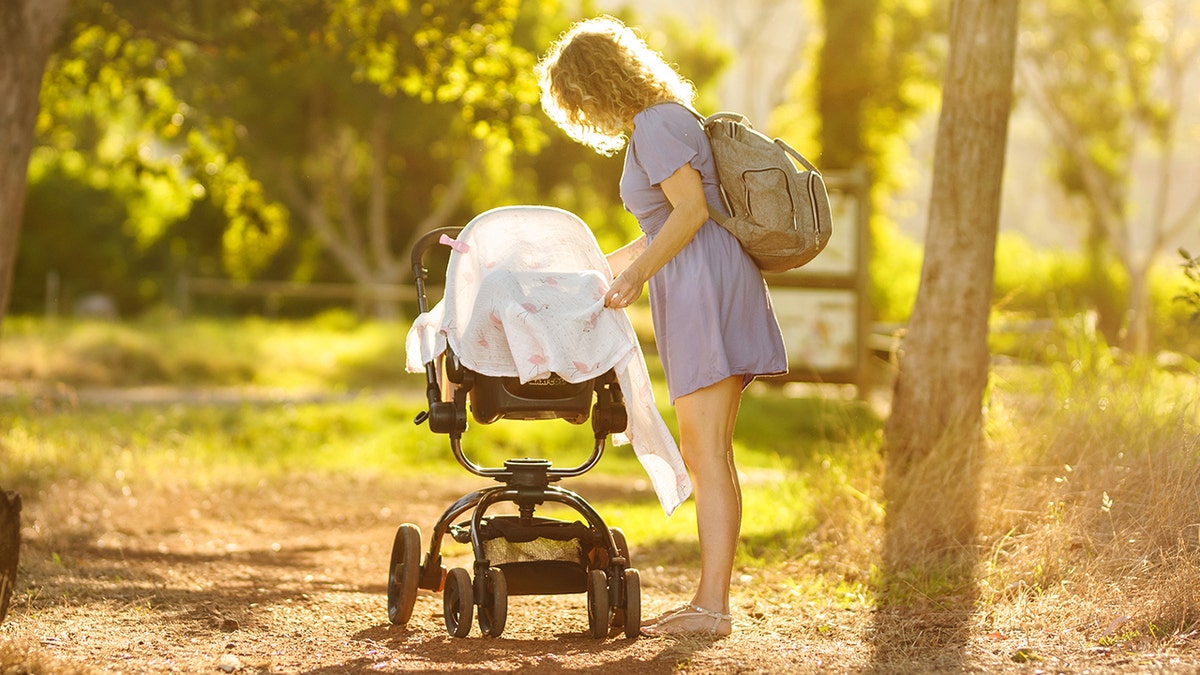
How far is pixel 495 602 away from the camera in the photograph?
4.82 m

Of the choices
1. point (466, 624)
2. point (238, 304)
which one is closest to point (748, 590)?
point (466, 624)

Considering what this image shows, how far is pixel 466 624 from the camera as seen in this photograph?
488 cm

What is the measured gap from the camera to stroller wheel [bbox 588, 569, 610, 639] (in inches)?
190

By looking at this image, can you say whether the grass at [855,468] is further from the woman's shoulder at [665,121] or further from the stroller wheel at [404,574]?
the woman's shoulder at [665,121]

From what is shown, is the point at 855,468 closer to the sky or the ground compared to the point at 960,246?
closer to the ground

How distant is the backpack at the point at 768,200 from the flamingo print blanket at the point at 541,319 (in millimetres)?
512

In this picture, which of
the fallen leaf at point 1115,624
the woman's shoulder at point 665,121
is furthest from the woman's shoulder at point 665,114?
the fallen leaf at point 1115,624

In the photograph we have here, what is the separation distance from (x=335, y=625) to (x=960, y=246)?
143 inches

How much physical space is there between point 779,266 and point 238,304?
24.8 metres

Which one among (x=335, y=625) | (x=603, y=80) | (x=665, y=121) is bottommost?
(x=335, y=625)

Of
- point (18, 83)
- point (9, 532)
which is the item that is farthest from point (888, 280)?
point (9, 532)

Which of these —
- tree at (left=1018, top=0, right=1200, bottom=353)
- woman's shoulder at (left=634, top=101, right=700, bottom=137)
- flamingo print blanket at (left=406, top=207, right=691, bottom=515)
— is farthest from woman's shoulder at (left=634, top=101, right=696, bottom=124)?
tree at (left=1018, top=0, right=1200, bottom=353)

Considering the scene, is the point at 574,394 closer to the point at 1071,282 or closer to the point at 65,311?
the point at 65,311

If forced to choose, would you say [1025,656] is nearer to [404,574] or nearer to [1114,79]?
[404,574]
